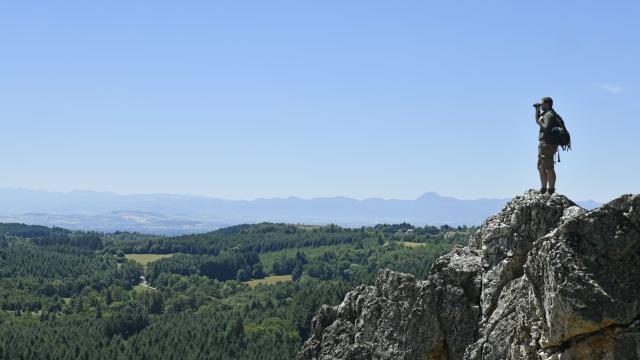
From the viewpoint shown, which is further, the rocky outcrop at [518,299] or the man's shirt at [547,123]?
the man's shirt at [547,123]

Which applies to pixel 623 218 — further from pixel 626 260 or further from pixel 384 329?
pixel 384 329

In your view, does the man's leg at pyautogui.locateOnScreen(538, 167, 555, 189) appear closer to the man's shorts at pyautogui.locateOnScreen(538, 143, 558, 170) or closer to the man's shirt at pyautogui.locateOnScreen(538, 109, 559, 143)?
the man's shorts at pyautogui.locateOnScreen(538, 143, 558, 170)

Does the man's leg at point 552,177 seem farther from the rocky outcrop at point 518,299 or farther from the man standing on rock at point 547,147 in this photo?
the rocky outcrop at point 518,299

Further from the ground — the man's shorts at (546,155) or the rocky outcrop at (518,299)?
the man's shorts at (546,155)

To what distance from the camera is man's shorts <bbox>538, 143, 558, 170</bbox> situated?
91.1 feet

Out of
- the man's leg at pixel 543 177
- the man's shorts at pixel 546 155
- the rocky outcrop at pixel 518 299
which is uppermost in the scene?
the man's shorts at pixel 546 155

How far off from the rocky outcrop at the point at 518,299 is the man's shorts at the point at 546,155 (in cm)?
115

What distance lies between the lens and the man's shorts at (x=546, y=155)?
27.8 metres

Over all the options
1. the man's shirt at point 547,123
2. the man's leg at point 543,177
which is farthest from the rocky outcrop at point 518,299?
the man's shirt at point 547,123

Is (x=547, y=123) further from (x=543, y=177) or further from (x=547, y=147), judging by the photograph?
(x=543, y=177)

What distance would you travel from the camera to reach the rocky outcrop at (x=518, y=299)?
20047 millimetres

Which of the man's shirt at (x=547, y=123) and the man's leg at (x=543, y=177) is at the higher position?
the man's shirt at (x=547, y=123)

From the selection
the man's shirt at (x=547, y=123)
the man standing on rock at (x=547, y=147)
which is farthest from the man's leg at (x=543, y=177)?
the man's shirt at (x=547, y=123)

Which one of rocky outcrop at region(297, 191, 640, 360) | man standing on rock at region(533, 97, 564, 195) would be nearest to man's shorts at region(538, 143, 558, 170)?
man standing on rock at region(533, 97, 564, 195)
